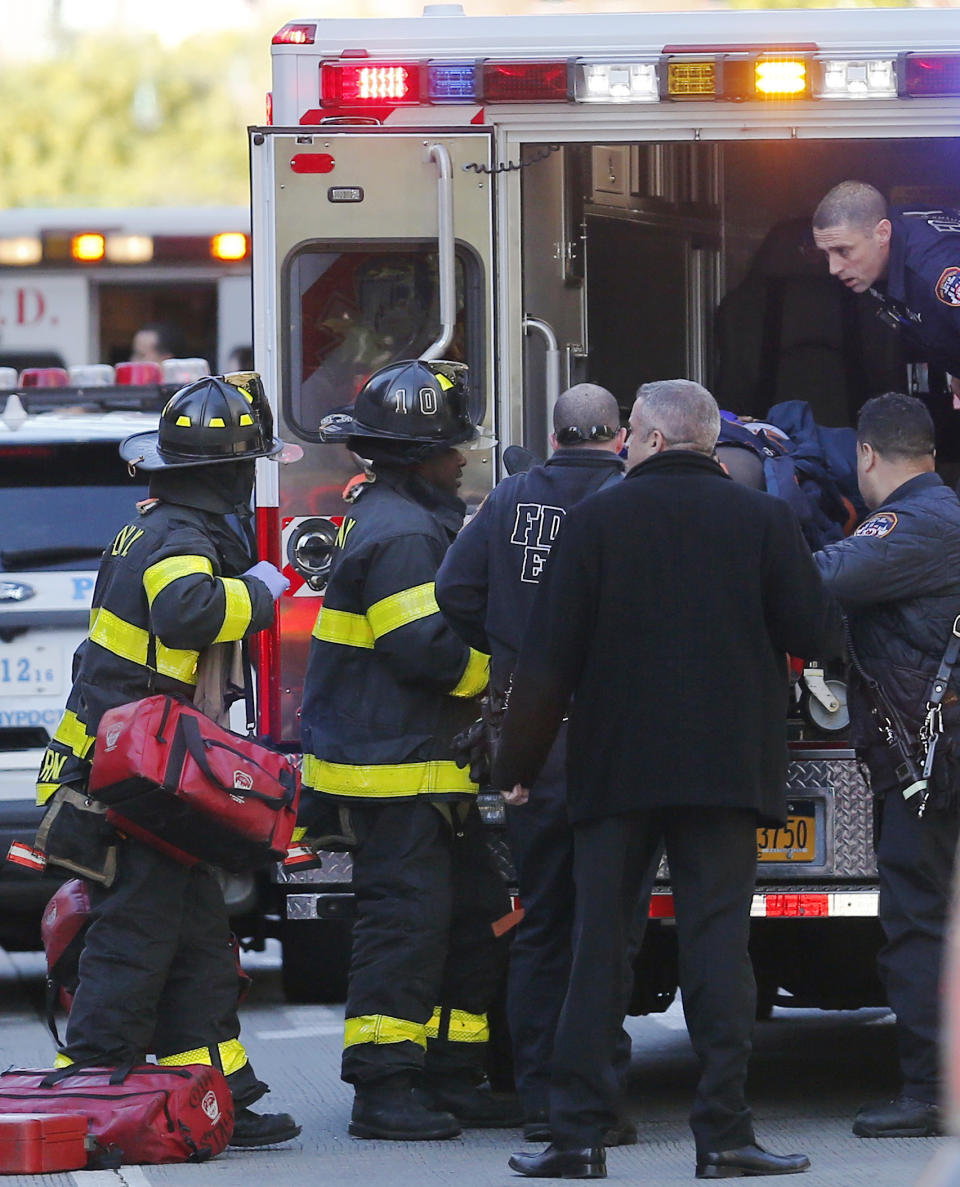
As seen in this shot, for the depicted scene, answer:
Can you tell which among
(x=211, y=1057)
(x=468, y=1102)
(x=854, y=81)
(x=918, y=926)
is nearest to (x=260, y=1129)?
(x=211, y=1057)

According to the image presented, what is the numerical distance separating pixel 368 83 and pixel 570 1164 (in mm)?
2838

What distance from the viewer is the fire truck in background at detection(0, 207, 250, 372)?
13633 mm

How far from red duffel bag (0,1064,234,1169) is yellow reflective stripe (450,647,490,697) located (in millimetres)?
1115

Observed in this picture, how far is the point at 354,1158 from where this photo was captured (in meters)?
5.37

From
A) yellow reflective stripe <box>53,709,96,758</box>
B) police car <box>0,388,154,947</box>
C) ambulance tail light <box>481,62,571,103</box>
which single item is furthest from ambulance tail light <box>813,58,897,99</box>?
police car <box>0,388,154,947</box>

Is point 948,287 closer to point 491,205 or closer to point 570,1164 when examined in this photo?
point 491,205

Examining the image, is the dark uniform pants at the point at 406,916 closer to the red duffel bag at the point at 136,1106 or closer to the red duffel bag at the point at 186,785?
the red duffel bag at the point at 186,785

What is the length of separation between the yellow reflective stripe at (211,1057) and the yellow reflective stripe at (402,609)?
3.55 ft

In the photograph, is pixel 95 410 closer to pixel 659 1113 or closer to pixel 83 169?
pixel 659 1113

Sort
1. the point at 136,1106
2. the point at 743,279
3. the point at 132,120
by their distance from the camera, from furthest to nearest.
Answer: the point at 132,120 < the point at 743,279 < the point at 136,1106

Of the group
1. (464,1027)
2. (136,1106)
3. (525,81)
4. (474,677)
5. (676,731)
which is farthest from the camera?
(525,81)

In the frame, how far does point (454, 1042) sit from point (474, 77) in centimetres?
253

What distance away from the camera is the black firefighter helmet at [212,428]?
548 centimetres

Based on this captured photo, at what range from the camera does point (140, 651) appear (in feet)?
17.8
